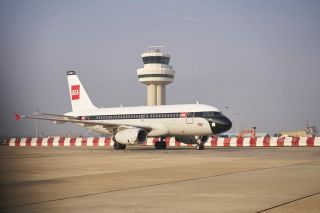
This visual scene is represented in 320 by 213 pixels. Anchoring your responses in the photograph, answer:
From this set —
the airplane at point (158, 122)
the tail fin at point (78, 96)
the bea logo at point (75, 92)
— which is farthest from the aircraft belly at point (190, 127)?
the bea logo at point (75, 92)

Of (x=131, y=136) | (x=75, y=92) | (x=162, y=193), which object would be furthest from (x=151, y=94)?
(x=162, y=193)

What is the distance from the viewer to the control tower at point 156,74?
132m

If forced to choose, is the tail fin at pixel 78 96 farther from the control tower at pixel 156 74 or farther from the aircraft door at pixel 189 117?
the control tower at pixel 156 74

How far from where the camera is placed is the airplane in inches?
1698

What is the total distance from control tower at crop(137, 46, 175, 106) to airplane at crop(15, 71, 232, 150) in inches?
3117

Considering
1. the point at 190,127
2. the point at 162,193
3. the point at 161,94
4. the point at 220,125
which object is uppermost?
the point at 161,94

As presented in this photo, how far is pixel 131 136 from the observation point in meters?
43.7

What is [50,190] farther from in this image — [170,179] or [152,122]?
[152,122]

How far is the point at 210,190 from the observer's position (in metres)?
12.3

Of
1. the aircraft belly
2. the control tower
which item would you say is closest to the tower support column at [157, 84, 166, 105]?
the control tower

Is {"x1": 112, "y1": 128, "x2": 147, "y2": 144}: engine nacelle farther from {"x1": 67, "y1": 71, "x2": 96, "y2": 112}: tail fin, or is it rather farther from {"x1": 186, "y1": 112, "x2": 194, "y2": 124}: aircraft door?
{"x1": 67, "y1": 71, "x2": 96, "y2": 112}: tail fin

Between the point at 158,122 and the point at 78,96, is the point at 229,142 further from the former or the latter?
the point at 78,96

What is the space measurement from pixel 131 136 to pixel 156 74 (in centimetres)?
8920

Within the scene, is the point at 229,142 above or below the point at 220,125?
below
